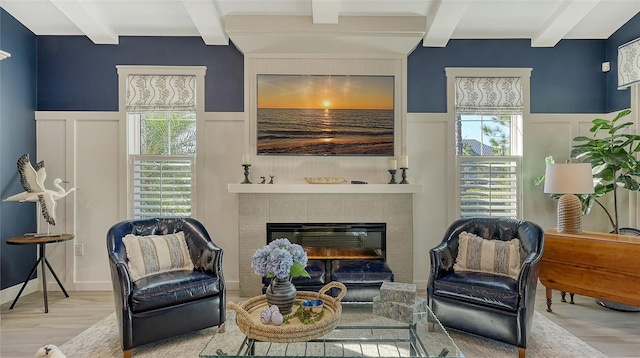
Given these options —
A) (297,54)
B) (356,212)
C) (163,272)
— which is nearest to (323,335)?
(163,272)

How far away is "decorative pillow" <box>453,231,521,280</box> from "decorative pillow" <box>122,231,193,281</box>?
247 centimetres

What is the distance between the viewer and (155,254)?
129 inches

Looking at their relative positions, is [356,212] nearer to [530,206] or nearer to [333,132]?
[333,132]

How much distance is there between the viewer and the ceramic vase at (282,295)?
240cm

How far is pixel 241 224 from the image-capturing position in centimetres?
427

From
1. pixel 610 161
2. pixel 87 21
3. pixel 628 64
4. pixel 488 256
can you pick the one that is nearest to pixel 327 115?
pixel 488 256

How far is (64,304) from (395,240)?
3.68 metres

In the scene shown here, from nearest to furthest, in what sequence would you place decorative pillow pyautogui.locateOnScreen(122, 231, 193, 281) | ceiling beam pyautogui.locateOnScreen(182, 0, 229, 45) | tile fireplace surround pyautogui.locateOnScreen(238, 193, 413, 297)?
decorative pillow pyautogui.locateOnScreen(122, 231, 193, 281)
ceiling beam pyautogui.locateOnScreen(182, 0, 229, 45)
tile fireplace surround pyautogui.locateOnScreen(238, 193, 413, 297)

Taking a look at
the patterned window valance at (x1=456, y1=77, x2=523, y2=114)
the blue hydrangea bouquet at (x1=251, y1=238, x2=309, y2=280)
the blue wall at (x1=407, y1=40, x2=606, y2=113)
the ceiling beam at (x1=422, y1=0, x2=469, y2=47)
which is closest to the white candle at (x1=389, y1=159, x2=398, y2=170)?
the blue wall at (x1=407, y1=40, x2=606, y2=113)

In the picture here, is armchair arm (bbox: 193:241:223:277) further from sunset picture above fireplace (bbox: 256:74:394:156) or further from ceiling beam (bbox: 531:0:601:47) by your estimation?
ceiling beam (bbox: 531:0:601:47)

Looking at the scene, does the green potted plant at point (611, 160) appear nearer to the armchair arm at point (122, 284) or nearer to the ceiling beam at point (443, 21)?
the ceiling beam at point (443, 21)

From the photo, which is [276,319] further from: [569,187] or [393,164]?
[569,187]

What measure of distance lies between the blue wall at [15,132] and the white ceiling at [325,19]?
10.7 inches

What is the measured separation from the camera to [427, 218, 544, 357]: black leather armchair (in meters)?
2.80
